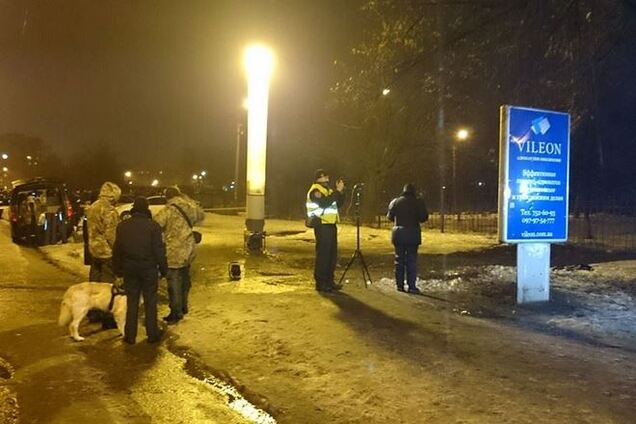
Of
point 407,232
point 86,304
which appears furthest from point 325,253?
point 86,304

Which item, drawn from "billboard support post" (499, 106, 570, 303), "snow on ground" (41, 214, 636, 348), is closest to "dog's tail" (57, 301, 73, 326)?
"snow on ground" (41, 214, 636, 348)

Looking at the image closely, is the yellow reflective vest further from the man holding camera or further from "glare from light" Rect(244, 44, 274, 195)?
"glare from light" Rect(244, 44, 274, 195)

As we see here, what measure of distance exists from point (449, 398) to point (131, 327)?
12.8 ft

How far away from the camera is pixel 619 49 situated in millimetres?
11031

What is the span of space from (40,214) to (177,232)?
1338 centimetres

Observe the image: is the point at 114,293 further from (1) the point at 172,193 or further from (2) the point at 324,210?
(2) the point at 324,210

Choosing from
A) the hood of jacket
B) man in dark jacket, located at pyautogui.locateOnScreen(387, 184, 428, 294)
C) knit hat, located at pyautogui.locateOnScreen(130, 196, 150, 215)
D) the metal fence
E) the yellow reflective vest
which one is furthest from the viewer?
the metal fence

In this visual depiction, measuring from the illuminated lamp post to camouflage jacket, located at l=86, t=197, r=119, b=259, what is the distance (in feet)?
26.6

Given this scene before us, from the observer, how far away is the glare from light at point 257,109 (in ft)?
56.7

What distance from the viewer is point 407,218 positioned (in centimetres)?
1070

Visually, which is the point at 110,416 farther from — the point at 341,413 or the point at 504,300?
the point at 504,300

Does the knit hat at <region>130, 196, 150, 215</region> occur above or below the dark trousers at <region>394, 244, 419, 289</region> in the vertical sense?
above

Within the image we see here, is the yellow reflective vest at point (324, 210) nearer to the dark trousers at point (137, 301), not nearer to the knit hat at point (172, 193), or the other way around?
the knit hat at point (172, 193)

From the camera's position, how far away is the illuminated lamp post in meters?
17.2
